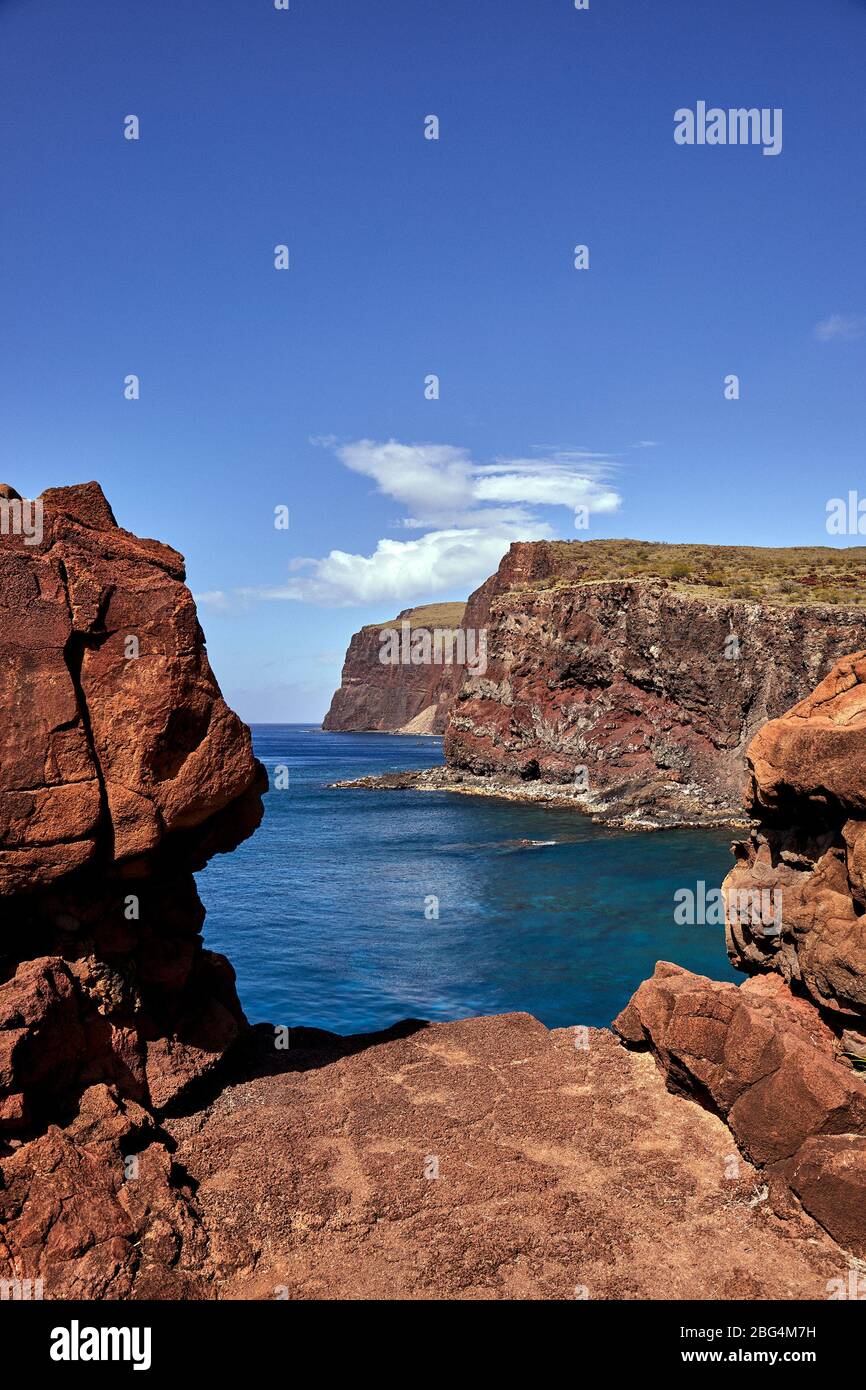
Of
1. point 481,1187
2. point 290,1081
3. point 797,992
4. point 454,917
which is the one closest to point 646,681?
point 454,917

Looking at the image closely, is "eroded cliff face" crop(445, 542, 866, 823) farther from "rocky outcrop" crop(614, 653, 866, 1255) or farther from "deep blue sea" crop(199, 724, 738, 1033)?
"rocky outcrop" crop(614, 653, 866, 1255)

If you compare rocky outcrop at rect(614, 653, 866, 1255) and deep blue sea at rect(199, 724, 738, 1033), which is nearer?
rocky outcrop at rect(614, 653, 866, 1255)

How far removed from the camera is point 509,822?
61.2 m

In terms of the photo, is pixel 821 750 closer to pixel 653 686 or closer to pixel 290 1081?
pixel 290 1081

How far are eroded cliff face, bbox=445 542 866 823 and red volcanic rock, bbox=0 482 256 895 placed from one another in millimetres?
48933

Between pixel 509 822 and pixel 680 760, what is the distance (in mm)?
13585

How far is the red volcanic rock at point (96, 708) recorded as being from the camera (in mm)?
12016

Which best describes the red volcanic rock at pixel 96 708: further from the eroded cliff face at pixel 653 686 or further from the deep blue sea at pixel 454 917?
the eroded cliff face at pixel 653 686

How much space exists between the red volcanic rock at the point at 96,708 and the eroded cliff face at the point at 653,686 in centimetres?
4893

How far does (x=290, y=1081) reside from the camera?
1476 centimetres

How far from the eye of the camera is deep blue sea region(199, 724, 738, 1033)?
26125 millimetres

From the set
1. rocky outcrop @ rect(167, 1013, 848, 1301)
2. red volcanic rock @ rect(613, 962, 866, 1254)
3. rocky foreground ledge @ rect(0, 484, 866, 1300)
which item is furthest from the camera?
red volcanic rock @ rect(613, 962, 866, 1254)

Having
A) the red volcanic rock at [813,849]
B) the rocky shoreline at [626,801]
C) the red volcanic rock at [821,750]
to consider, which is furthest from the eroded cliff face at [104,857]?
the rocky shoreline at [626,801]

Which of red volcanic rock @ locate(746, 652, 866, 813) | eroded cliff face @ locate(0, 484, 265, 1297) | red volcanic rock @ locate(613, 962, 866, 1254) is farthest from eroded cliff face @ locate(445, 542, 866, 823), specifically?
eroded cliff face @ locate(0, 484, 265, 1297)
